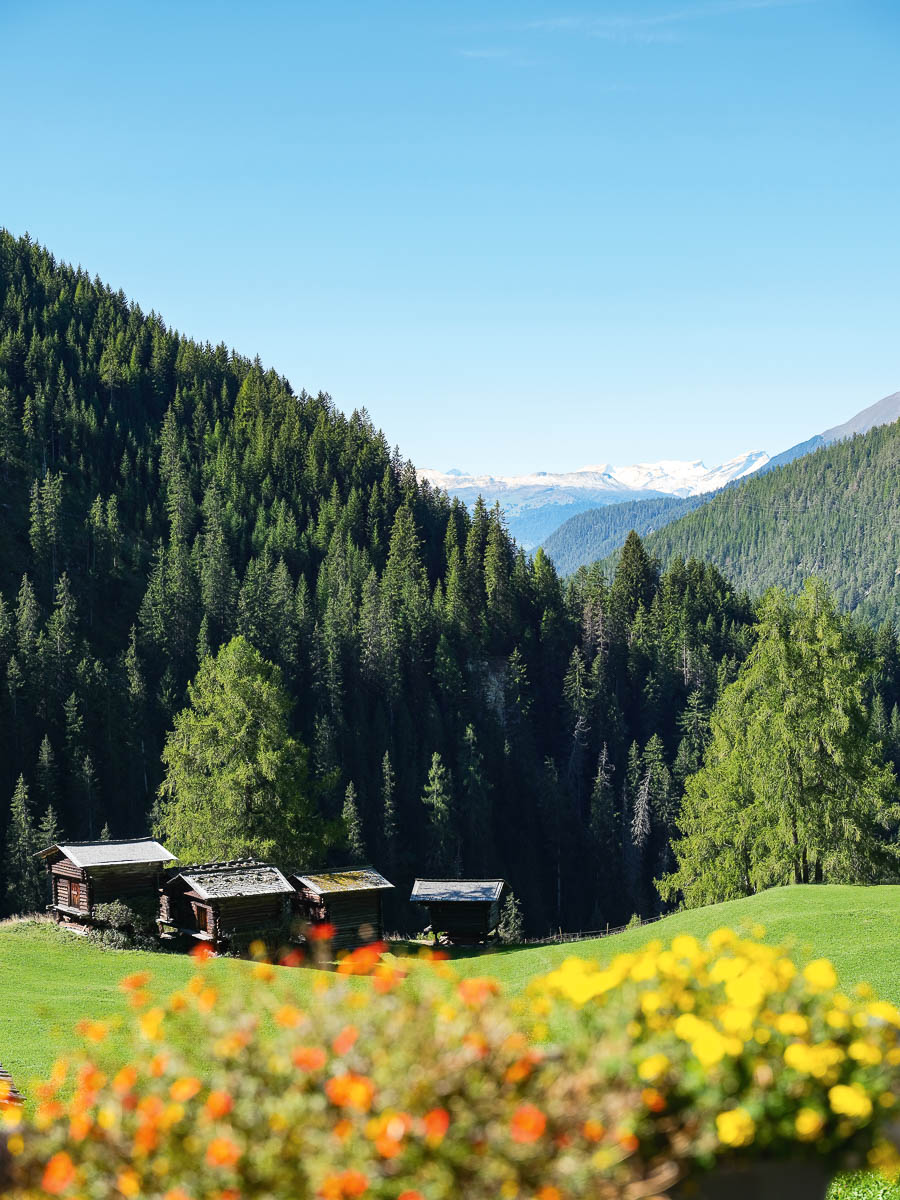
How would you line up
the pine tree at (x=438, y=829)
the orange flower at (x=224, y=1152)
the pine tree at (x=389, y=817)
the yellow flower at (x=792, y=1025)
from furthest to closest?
1. the pine tree at (x=438, y=829)
2. the pine tree at (x=389, y=817)
3. the yellow flower at (x=792, y=1025)
4. the orange flower at (x=224, y=1152)

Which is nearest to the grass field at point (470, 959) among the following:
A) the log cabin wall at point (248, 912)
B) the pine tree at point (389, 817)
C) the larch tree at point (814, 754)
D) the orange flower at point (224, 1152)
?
the log cabin wall at point (248, 912)

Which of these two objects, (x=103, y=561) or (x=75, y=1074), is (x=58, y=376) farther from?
(x=75, y=1074)

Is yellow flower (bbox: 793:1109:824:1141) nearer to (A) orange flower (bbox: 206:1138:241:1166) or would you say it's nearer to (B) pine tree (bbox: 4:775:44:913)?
(A) orange flower (bbox: 206:1138:241:1166)

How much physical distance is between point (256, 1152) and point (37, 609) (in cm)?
9040

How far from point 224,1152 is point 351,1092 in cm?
62

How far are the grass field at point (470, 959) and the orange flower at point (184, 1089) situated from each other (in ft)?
43.1

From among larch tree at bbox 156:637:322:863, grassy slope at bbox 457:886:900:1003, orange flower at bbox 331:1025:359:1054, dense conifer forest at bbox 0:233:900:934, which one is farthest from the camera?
dense conifer forest at bbox 0:233:900:934

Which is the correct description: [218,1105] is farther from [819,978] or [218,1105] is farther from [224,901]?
[224,901]

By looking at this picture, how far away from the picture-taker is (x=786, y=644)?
39.0 metres

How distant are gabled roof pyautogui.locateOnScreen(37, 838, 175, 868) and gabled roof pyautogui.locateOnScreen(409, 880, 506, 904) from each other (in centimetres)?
1299

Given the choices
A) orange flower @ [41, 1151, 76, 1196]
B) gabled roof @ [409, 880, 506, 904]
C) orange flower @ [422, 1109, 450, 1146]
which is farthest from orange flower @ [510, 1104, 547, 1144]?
gabled roof @ [409, 880, 506, 904]

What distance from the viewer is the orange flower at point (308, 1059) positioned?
16.1ft

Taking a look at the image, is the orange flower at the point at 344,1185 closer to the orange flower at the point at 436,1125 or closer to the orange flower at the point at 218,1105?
the orange flower at the point at 436,1125

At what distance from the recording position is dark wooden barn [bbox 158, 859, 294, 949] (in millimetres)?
38312
